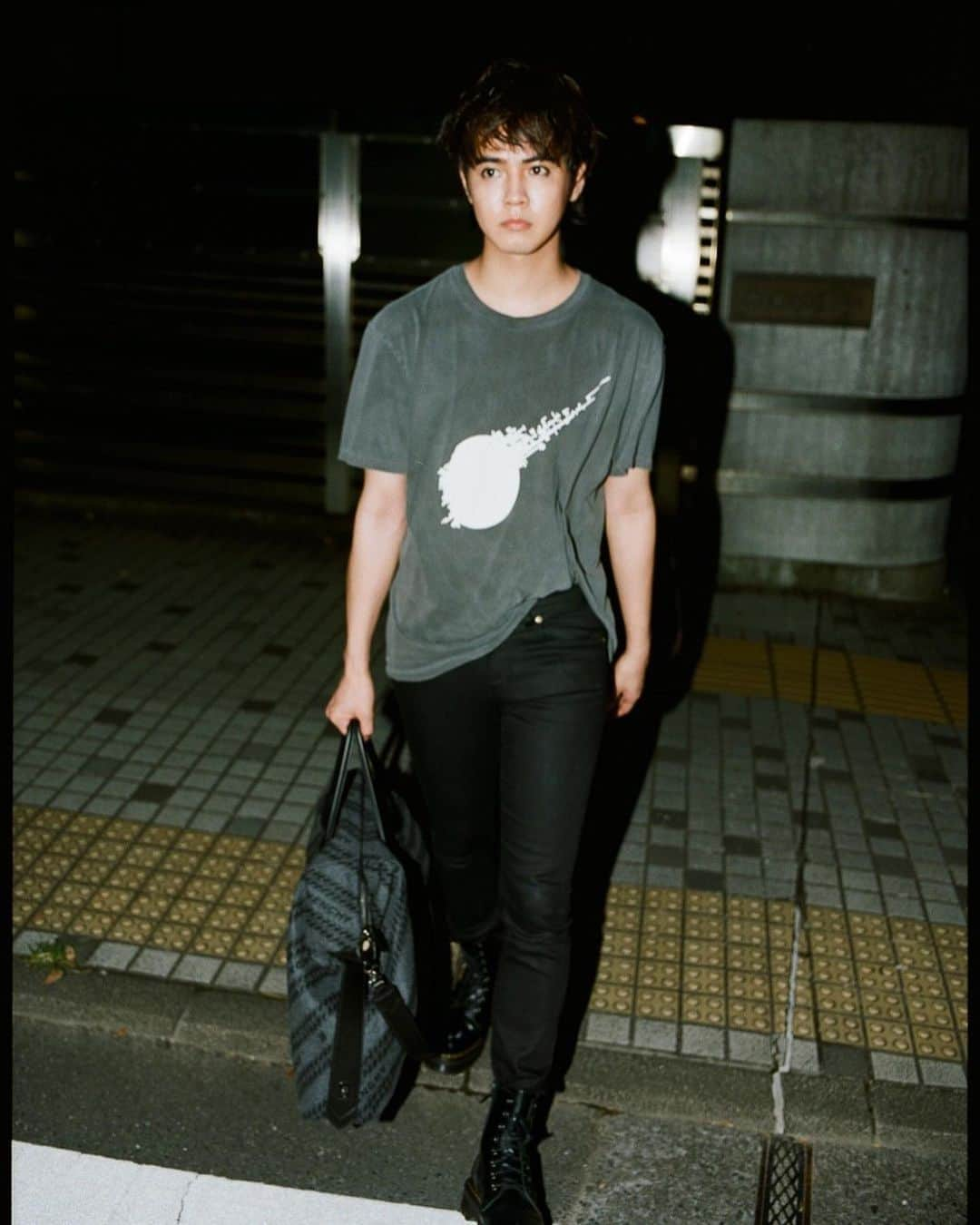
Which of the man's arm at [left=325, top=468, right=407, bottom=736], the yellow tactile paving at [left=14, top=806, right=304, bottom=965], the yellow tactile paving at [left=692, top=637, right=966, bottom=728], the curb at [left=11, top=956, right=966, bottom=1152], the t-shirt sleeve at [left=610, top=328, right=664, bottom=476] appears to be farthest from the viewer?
the yellow tactile paving at [left=692, top=637, right=966, bottom=728]

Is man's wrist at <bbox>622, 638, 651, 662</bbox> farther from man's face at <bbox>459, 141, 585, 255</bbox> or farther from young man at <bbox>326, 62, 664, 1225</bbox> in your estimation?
man's face at <bbox>459, 141, 585, 255</bbox>

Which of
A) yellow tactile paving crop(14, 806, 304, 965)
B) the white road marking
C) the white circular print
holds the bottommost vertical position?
the white road marking

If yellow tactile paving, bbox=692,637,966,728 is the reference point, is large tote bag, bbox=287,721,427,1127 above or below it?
above

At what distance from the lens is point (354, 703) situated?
2.85 metres

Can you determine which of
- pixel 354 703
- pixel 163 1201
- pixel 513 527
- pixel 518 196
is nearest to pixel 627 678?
pixel 513 527

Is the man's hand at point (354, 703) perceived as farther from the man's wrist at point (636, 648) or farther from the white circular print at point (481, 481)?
the man's wrist at point (636, 648)

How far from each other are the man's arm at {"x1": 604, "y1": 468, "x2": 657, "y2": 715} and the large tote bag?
2.10ft

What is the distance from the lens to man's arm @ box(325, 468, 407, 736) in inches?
109

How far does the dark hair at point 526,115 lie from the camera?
8.25ft

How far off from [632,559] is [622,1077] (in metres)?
1.37

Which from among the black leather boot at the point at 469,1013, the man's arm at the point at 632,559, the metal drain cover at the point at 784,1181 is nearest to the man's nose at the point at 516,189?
the man's arm at the point at 632,559

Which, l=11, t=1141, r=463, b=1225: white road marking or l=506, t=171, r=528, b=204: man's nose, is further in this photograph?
l=11, t=1141, r=463, b=1225: white road marking


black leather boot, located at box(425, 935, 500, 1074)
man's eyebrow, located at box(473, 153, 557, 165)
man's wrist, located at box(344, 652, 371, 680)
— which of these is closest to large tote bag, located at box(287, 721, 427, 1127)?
man's wrist, located at box(344, 652, 371, 680)

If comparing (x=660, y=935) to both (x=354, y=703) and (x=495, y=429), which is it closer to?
(x=354, y=703)
